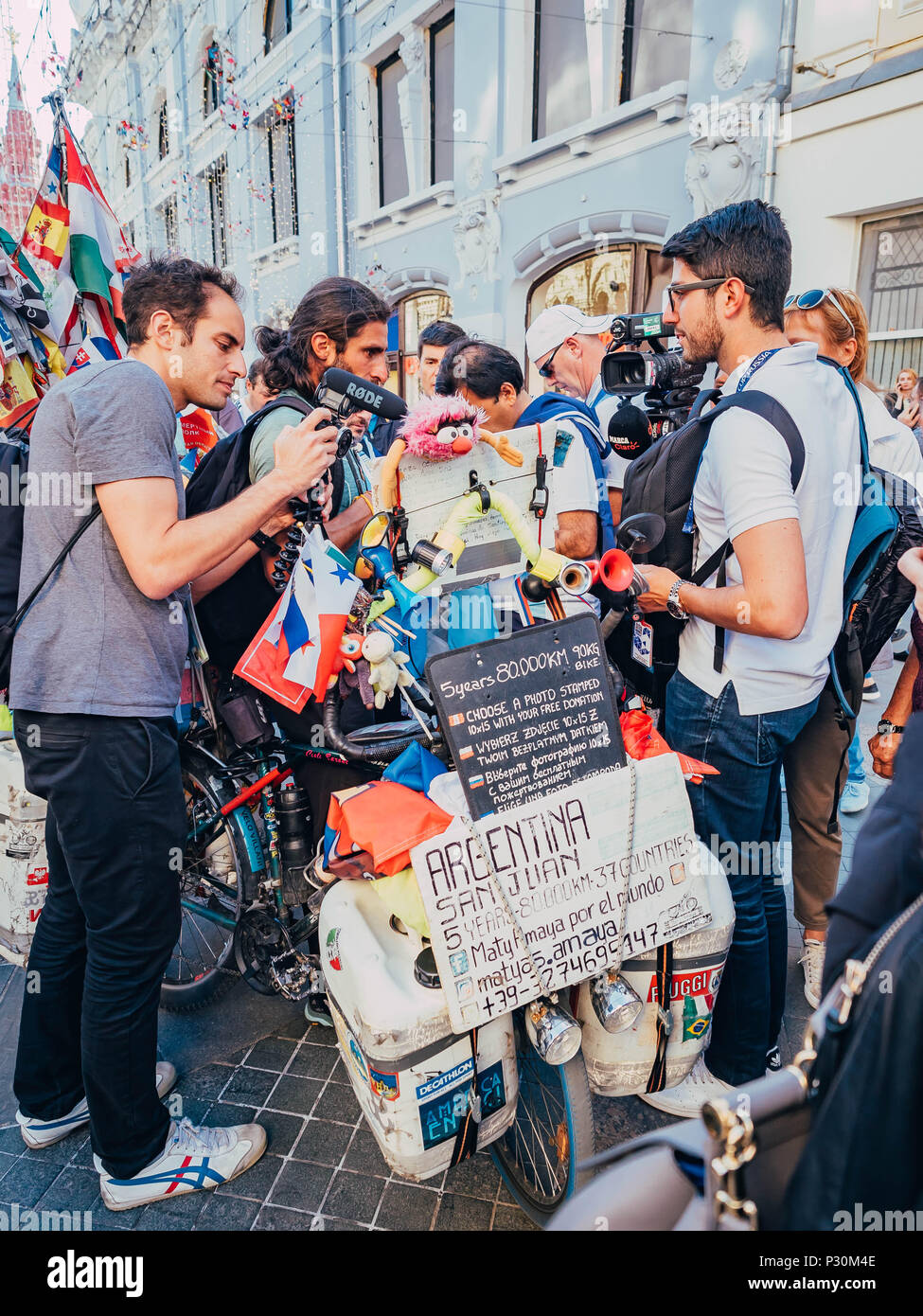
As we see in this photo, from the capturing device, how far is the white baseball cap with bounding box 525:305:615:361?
3676mm

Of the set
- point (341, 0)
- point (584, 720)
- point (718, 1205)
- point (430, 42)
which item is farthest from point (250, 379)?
point (341, 0)

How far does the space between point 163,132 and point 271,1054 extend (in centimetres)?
2265

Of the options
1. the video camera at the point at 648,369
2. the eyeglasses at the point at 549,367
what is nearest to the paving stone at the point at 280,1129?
the video camera at the point at 648,369

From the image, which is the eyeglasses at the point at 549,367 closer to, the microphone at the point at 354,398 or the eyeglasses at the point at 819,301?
the eyeglasses at the point at 819,301

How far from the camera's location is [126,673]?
5.89ft

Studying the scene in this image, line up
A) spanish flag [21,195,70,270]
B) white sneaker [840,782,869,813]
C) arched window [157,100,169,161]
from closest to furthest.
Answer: spanish flag [21,195,70,270] → white sneaker [840,782,869,813] → arched window [157,100,169,161]

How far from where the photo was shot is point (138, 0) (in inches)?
712

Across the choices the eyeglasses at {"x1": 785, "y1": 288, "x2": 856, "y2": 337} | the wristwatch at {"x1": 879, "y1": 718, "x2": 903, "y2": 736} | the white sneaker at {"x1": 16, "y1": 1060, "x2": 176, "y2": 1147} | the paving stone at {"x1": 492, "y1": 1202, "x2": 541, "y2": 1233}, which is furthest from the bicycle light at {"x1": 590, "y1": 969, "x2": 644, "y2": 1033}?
the eyeglasses at {"x1": 785, "y1": 288, "x2": 856, "y2": 337}

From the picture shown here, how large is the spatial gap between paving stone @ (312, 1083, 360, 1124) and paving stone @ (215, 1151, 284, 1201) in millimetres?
187

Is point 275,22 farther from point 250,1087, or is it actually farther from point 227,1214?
point 227,1214

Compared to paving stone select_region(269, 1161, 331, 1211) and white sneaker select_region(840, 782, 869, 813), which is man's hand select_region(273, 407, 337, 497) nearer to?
paving stone select_region(269, 1161, 331, 1211)

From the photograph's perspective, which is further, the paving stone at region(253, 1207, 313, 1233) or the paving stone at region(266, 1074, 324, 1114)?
the paving stone at region(266, 1074, 324, 1114)

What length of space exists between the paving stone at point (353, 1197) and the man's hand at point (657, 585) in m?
1.67
